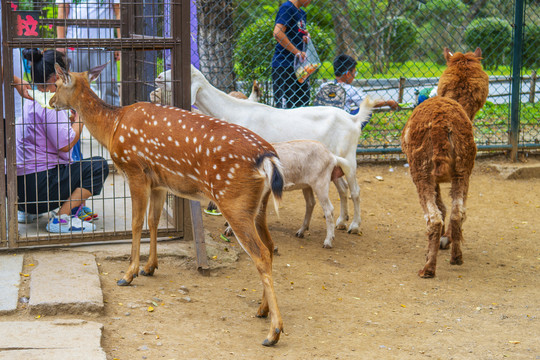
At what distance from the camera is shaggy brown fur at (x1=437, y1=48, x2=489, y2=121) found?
5797mm

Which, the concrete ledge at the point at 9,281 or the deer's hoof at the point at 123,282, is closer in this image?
the concrete ledge at the point at 9,281

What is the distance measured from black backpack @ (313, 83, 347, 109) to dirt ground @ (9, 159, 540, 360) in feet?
4.74

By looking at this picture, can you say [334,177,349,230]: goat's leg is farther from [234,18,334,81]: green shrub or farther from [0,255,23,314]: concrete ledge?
[0,255,23,314]: concrete ledge

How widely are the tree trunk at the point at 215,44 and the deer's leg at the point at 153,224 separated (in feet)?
11.3

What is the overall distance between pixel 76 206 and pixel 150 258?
103cm

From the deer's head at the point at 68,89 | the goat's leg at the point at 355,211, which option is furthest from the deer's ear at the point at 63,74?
the goat's leg at the point at 355,211

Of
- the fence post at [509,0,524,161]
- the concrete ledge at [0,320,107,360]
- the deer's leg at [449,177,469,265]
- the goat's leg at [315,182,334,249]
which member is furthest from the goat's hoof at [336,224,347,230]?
the fence post at [509,0,524,161]

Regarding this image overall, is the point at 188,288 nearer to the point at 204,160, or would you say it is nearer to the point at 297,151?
the point at 204,160

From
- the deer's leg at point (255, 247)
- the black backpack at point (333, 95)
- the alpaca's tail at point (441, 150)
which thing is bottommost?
the deer's leg at point (255, 247)

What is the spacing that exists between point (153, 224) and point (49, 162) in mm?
1028

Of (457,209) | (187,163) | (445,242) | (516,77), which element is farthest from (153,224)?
(516,77)

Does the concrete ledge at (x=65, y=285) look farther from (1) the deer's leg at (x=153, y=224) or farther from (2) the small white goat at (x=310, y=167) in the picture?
(2) the small white goat at (x=310, y=167)

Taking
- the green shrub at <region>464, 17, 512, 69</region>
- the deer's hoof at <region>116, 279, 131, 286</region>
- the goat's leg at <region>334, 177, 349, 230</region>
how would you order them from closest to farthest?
the deer's hoof at <region>116, 279, 131, 286</region> → the goat's leg at <region>334, 177, 349, 230</region> → the green shrub at <region>464, 17, 512, 69</region>

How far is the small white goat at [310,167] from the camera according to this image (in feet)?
18.8
